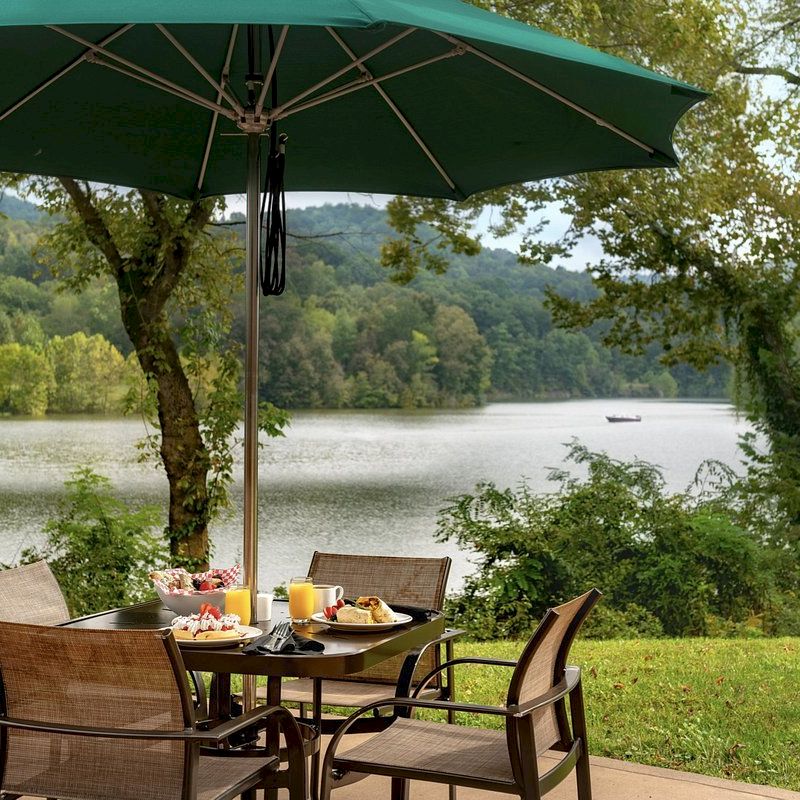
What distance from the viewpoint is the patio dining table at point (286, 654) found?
2566 mm

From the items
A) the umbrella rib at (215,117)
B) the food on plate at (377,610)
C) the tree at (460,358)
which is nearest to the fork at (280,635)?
the food on plate at (377,610)

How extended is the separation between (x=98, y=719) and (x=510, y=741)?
892mm

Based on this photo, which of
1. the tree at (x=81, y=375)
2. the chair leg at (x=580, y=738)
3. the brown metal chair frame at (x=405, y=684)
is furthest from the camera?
the tree at (x=81, y=375)

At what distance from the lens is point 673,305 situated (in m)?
9.25

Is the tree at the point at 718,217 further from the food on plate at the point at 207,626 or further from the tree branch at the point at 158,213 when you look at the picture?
the food on plate at the point at 207,626

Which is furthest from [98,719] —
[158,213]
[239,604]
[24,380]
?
[24,380]

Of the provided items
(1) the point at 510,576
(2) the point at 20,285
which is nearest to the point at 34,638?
(1) the point at 510,576

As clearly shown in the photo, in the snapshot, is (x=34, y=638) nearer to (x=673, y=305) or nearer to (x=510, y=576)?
(x=510, y=576)

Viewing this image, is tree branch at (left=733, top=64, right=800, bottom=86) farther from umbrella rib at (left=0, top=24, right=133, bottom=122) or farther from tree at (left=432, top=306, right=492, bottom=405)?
umbrella rib at (left=0, top=24, right=133, bottom=122)

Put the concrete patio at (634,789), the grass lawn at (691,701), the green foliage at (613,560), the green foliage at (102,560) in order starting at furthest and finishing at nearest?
the green foliage at (613,560)
the green foliage at (102,560)
the grass lawn at (691,701)
the concrete patio at (634,789)

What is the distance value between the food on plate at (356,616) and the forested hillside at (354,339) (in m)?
8.44

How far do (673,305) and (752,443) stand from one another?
1302mm

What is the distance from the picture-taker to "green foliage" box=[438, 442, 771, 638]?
8461mm

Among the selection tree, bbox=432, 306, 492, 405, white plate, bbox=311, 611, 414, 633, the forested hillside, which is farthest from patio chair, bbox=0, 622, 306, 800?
tree, bbox=432, 306, 492, 405
